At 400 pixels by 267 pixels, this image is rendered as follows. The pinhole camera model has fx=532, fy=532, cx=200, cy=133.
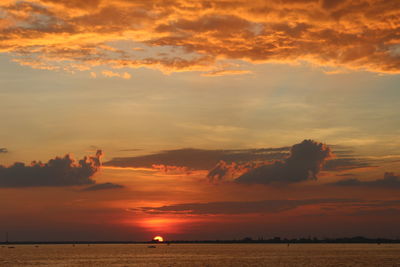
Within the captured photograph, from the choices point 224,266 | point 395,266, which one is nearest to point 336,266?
point 395,266

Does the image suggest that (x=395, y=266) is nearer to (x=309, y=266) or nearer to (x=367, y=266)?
(x=367, y=266)

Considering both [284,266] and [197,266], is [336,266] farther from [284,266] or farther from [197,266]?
[197,266]

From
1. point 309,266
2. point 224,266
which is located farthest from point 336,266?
point 224,266

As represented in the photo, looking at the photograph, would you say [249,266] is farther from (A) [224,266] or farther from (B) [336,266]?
(B) [336,266]

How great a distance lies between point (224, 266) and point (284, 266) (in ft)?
72.4

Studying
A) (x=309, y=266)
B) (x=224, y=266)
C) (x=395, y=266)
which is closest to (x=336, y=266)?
(x=309, y=266)

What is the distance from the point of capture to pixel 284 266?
19462cm

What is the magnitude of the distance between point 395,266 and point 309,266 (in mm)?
30915

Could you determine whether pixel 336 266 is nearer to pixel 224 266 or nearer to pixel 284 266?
pixel 284 266

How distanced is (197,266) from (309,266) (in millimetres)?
41041

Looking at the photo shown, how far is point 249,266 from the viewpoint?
195500mm

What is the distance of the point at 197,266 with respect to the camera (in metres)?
199

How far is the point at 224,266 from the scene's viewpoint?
7790 inches

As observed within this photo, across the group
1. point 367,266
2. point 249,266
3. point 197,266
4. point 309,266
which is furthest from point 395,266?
point 197,266
